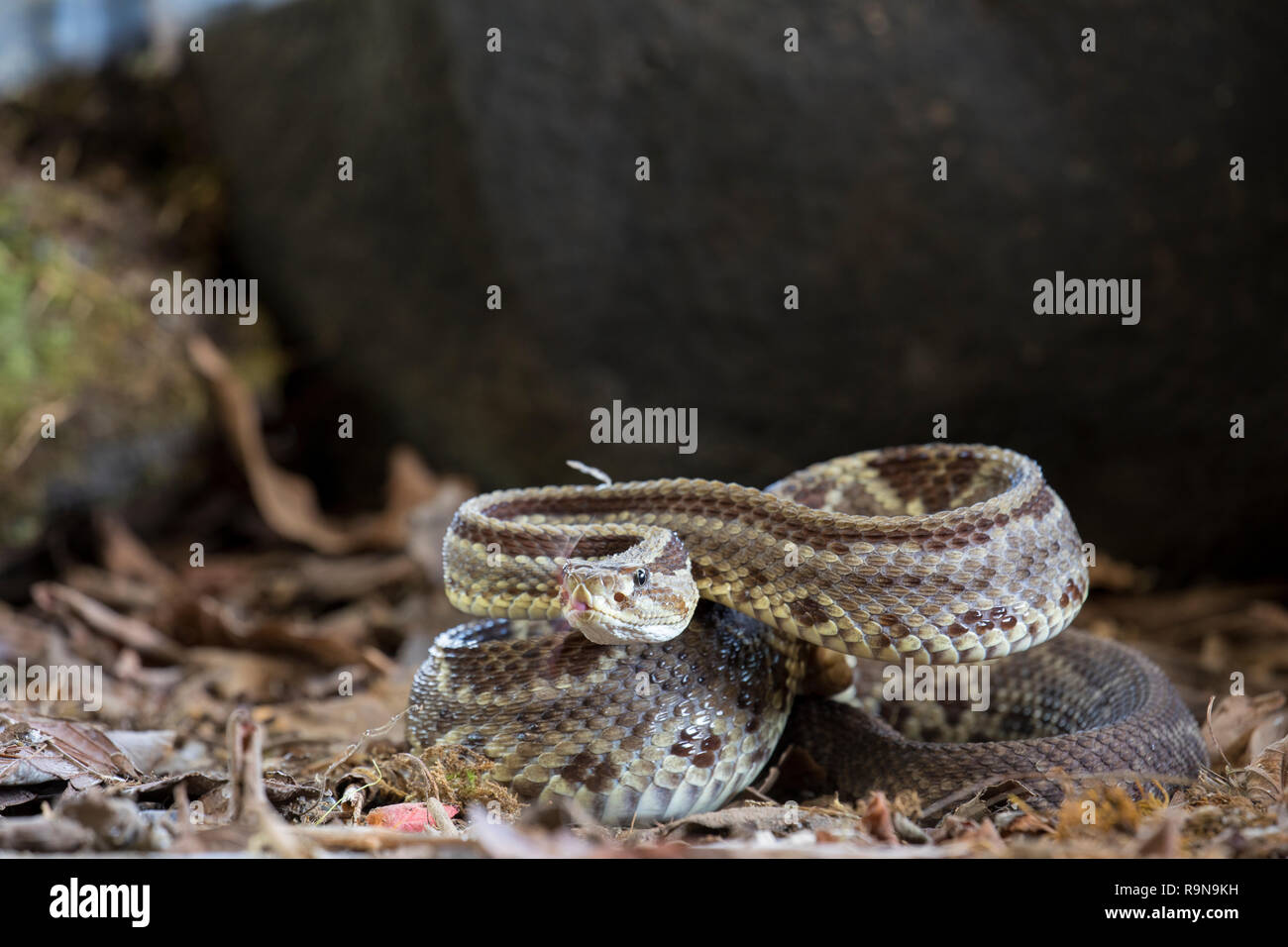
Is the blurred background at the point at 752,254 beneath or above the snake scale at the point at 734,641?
above

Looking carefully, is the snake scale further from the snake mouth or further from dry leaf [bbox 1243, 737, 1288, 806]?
dry leaf [bbox 1243, 737, 1288, 806]

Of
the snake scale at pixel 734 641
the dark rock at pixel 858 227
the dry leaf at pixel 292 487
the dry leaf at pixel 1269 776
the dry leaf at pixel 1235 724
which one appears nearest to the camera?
the dry leaf at pixel 1269 776

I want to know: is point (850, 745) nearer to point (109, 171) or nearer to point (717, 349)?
point (717, 349)

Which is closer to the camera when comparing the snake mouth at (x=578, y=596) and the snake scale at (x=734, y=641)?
the snake mouth at (x=578, y=596)

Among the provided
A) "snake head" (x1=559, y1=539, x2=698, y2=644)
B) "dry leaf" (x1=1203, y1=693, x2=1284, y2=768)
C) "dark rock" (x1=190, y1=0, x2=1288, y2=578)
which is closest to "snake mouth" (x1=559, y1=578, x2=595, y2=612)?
"snake head" (x1=559, y1=539, x2=698, y2=644)

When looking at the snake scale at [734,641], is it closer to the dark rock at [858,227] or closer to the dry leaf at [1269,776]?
the dry leaf at [1269,776]

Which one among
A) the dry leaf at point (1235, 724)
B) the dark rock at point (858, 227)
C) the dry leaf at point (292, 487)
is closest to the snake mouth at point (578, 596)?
the dry leaf at point (1235, 724)

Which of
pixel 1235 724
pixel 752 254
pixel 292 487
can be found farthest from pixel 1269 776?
pixel 292 487

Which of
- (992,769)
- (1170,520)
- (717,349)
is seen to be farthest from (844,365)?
(992,769)
